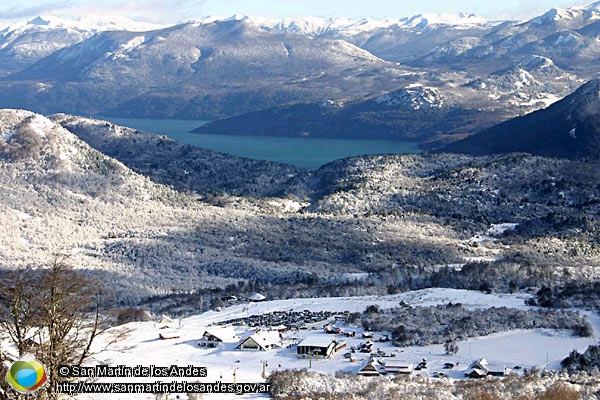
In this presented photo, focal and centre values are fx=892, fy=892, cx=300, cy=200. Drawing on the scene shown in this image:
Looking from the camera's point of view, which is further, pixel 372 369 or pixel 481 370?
pixel 481 370

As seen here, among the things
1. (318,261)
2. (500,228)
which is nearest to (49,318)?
(318,261)

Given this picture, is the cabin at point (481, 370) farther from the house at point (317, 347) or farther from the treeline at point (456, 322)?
the house at point (317, 347)

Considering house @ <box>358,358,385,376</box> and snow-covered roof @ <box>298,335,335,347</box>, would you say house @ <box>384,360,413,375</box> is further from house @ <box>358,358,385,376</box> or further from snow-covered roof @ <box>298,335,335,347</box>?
snow-covered roof @ <box>298,335,335,347</box>

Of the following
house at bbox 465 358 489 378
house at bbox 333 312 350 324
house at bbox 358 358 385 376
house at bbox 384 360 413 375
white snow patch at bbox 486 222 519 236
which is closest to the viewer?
house at bbox 358 358 385 376

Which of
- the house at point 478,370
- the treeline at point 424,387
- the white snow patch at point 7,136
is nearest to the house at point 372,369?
the treeline at point 424,387

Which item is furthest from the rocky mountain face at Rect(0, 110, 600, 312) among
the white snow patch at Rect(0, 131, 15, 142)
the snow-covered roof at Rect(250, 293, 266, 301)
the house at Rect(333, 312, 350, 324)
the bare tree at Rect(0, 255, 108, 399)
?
the bare tree at Rect(0, 255, 108, 399)

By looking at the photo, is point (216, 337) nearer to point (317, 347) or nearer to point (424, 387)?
point (317, 347)
